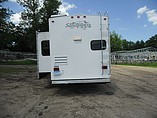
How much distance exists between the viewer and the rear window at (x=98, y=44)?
1016 centimetres

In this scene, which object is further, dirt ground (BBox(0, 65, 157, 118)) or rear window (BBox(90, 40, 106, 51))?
rear window (BBox(90, 40, 106, 51))

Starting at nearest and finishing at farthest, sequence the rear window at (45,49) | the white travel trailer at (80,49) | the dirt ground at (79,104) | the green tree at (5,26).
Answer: the dirt ground at (79,104) < the white travel trailer at (80,49) < the rear window at (45,49) < the green tree at (5,26)

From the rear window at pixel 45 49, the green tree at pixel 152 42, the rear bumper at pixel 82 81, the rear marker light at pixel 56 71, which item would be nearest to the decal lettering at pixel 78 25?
the rear marker light at pixel 56 71

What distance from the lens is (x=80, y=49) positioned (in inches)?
403

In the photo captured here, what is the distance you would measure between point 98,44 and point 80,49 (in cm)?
76

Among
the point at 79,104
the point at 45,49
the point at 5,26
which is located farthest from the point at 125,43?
the point at 79,104

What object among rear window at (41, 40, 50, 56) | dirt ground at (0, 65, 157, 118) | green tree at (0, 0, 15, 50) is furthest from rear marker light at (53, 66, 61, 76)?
green tree at (0, 0, 15, 50)

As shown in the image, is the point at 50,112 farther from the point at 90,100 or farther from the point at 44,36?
the point at 44,36

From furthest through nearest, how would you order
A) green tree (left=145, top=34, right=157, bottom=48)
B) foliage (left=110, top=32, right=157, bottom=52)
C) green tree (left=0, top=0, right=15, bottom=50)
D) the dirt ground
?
green tree (left=145, top=34, right=157, bottom=48) → foliage (left=110, top=32, right=157, bottom=52) → green tree (left=0, top=0, right=15, bottom=50) → the dirt ground

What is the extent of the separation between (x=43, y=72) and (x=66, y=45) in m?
3.02

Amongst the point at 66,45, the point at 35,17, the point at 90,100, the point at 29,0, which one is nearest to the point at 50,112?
the point at 90,100

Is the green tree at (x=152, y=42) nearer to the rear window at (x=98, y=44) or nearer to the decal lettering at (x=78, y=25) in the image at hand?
the rear window at (x=98, y=44)

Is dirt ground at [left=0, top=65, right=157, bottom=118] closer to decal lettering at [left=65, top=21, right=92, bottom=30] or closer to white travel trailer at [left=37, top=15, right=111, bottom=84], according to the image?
white travel trailer at [left=37, top=15, right=111, bottom=84]

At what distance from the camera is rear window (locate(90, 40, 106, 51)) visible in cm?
1016
